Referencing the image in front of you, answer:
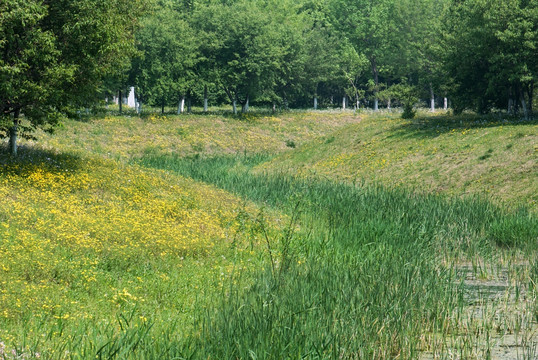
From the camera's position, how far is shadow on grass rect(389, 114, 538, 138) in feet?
117

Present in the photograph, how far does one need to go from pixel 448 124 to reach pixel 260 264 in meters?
29.9

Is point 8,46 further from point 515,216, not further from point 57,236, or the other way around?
point 515,216

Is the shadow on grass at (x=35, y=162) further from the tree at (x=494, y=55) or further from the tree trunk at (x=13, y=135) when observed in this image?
the tree at (x=494, y=55)

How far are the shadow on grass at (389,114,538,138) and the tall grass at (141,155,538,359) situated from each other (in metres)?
18.9

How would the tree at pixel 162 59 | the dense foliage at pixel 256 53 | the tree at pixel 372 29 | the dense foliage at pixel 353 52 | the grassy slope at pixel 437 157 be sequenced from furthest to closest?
the tree at pixel 372 29 < the tree at pixel 162 59 < the dense foliage at pixel 353 52 < the grassy slope at pixel 437 157 < the dense foliage at pixel 256 53

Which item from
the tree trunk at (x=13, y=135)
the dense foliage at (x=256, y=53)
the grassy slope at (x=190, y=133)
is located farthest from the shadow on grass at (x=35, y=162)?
the grassy slope at (x=190, y=133)

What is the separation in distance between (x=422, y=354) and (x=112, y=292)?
577 centimetres

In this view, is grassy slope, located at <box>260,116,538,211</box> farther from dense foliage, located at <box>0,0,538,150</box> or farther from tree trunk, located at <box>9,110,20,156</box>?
tree trunk, located at <box>9,110,20,156</box>

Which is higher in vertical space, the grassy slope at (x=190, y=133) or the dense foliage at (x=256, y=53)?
the dense foliage at (x=256, y=53)

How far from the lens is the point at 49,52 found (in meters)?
20.1

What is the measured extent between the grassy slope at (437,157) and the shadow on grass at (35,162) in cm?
936

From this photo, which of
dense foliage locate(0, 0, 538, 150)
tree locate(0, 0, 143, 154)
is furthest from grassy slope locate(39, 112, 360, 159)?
tree locate(0, 0, 143, 154)

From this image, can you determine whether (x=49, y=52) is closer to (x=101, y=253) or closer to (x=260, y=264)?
(x=101, y=253)

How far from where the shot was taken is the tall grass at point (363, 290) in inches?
305
